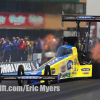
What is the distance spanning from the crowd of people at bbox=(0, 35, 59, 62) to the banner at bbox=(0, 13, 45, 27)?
1.04 meters

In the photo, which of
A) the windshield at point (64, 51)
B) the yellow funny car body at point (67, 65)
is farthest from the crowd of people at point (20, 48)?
the yellow funny car body at point (67, 65)

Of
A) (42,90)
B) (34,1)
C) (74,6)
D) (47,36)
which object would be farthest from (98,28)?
(42,90)

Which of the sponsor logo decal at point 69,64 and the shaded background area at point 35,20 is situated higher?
the shaded background area at point 35,20

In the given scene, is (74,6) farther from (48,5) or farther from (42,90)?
(42,90)

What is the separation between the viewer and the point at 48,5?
1941cm

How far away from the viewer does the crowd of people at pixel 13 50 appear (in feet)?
62.1

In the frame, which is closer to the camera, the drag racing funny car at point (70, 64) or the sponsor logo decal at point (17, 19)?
the drag racing funny car at point (70, 64)

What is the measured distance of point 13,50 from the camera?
18984mm

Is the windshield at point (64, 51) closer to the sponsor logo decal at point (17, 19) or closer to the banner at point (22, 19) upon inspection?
the banner at point (22, 19)

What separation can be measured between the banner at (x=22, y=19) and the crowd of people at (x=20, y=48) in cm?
104

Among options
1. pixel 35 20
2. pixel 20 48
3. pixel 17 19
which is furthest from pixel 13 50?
pixel 35 20

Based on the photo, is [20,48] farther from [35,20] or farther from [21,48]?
[35,20]

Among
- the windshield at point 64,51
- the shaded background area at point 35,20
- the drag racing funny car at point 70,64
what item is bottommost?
the drag racing funny car at point 70,64

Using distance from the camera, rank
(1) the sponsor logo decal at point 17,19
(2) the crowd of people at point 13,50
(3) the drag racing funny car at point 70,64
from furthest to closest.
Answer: (1) the sponsor logo decal at point 17,19, (2) the crowd of people at point 13,50, (3) the drag racing funny car at point 70,64
